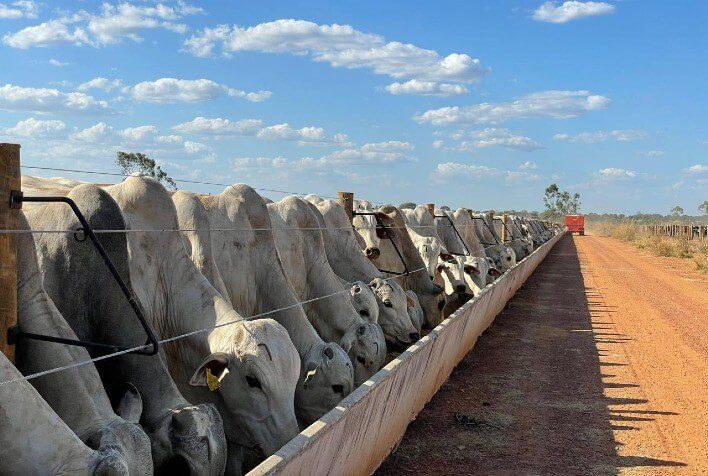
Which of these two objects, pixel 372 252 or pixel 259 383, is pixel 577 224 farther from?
pixel 259 383

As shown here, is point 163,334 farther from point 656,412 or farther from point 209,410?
point 656,412

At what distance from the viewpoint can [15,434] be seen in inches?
140

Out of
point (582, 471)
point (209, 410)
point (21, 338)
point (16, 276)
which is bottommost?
point (582, 471)

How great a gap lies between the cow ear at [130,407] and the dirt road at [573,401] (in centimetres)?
245

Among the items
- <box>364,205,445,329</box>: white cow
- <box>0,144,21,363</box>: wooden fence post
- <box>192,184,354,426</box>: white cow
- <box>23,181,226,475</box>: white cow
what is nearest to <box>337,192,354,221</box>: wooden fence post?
<box>364,205,445,329</box>: white cow

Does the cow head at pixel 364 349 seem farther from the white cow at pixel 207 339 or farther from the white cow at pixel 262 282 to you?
the white cow at pixel 207 339

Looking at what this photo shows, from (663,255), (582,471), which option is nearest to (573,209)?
(663,255)

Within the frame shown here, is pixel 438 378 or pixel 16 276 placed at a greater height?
pixel 16 276

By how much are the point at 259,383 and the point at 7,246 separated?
2075 mm

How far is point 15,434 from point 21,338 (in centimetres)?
113

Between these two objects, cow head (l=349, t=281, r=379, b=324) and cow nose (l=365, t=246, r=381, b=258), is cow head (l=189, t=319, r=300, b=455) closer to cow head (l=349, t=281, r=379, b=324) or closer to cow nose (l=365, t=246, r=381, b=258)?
cow head (l=349, t=281, r=379, b=324)

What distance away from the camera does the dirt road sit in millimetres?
6777

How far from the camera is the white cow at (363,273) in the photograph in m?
9.55

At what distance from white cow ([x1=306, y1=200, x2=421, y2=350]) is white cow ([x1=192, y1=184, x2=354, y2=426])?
4.93 feet
